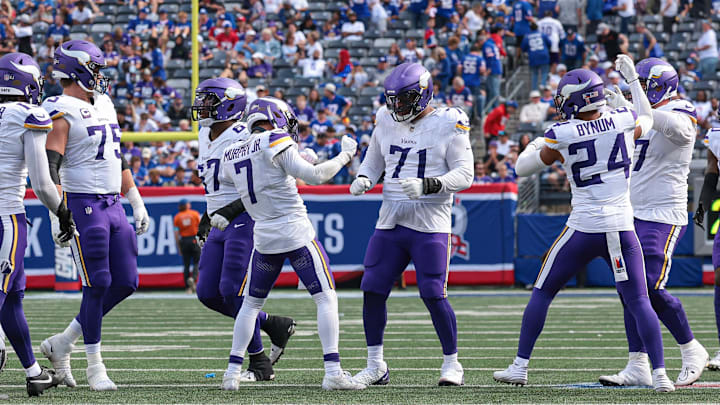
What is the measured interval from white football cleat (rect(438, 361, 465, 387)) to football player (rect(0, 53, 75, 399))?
6.92ft

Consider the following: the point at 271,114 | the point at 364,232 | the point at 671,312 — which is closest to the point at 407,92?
the point at 271,114

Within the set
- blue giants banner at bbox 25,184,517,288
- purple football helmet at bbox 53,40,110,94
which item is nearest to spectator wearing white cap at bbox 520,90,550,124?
blue giants banner at bbox 25,184,517,288

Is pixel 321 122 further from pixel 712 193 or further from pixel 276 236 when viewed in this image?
pixel 276 236

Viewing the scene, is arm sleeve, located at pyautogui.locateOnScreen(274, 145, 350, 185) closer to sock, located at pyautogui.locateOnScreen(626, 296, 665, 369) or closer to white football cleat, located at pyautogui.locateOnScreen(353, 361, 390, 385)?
white football cleat, located at pyautogui.locateOnScreen(353, 361, 390, 385)

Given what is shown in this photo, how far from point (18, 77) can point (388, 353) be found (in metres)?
3.46

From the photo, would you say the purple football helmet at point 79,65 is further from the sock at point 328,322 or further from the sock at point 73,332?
the sock at point 328,322

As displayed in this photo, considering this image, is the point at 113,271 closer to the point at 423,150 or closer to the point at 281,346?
the point at 281,346

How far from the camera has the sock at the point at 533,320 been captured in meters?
6.06

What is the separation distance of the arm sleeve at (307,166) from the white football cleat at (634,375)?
188cm

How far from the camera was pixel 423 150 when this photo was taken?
6.39 m

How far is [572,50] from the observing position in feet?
64.1

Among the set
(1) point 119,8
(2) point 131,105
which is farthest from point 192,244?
(1) point 119,8

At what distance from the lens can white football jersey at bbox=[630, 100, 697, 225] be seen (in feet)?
21.8

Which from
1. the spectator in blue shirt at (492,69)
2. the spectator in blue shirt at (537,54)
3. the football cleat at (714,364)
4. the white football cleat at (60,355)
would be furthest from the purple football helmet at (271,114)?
the spectator in blue shirt at (537,54)
